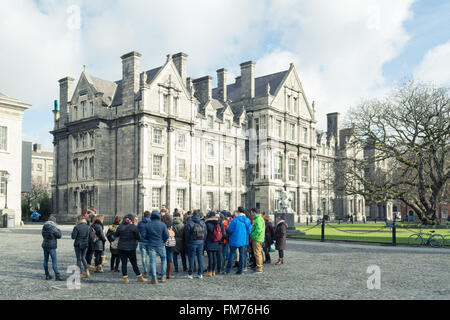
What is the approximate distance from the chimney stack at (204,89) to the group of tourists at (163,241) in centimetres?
3982

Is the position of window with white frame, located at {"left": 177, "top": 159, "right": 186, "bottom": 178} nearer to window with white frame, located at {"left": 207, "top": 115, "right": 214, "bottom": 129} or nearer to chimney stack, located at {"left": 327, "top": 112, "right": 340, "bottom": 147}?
window with white frame, located at {"left": 207, "top": 115, "right": 214, "bottom": 129}

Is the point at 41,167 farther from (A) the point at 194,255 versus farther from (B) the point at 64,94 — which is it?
(A) the point at 194,255

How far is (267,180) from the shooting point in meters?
52.2

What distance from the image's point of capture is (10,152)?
34812 millimetres

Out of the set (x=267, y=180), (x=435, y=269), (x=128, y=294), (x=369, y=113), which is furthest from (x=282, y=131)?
(x=128, y=294)

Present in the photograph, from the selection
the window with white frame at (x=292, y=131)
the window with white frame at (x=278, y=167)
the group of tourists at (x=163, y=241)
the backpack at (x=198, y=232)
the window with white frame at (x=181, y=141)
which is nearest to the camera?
the group of tourists at (x=163, y=241)

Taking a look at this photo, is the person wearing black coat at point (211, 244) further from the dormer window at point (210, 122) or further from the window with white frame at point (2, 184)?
the dormer window at point (210, 122)

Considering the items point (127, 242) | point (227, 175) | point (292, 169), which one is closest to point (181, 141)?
point (227, 175)

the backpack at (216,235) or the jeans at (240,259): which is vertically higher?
the backpack at (216,235)

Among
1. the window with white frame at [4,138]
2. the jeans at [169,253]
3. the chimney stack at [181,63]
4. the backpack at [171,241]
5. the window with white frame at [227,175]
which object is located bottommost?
the jeans at [169,253]

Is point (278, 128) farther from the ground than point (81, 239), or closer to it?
farther from the ground

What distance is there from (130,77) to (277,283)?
3590 cm

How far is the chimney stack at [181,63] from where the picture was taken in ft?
156

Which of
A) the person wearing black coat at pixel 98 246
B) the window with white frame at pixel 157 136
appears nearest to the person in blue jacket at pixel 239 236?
the person wearing black coat at pixel 98 246
